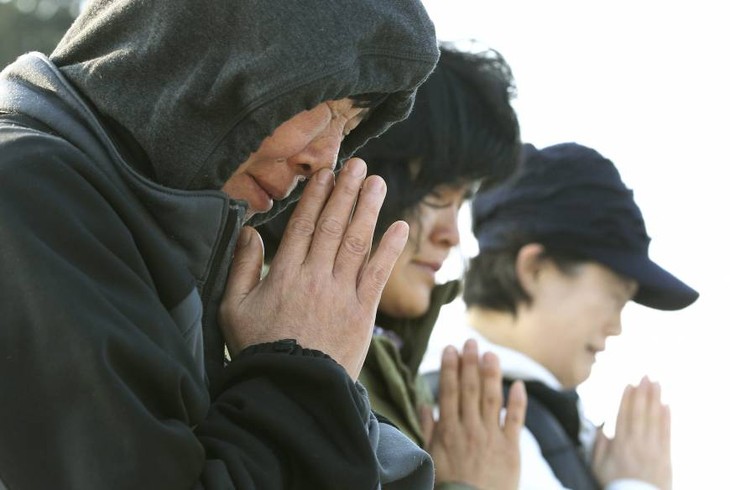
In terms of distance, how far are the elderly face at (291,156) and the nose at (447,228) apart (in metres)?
1.33

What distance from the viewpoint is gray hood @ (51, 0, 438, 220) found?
195cm

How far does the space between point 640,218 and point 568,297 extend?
16.2 inches

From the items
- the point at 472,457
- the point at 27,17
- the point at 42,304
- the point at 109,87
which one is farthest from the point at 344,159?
the point at 27,17

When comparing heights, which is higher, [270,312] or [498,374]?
[270,312]

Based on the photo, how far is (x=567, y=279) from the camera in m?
4.27

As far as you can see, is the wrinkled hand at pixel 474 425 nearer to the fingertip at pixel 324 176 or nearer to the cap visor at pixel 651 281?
the cap visor at pixel 651 281

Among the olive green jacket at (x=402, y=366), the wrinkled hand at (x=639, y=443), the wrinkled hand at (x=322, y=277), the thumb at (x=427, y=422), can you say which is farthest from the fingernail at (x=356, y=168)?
the wrinkled hand at (x=639, y=443)

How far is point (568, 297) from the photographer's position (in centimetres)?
424

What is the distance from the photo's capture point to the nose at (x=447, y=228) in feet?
11.6

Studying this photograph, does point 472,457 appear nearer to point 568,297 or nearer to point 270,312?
point 568,297

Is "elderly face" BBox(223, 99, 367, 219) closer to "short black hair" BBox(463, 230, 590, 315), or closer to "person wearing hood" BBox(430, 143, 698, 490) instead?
"person wearing hood" BBox(430, 143, 698, 490)

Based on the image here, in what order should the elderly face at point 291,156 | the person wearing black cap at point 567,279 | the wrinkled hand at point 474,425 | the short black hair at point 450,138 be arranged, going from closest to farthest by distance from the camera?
the elderly face at point 291,156, the wrinkled hand at point 474,425, the short black hair at point 450,138, the person wearing black cap at point 567,279

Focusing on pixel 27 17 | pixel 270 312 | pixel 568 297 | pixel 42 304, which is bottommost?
pixel 27 17

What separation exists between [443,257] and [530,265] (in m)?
0.80
